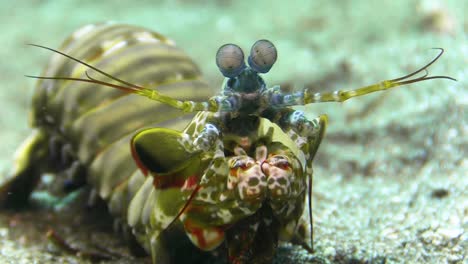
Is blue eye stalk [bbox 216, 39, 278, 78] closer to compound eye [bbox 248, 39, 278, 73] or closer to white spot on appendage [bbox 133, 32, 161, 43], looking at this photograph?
compound eye [bbox 248, 39, 278, 73]

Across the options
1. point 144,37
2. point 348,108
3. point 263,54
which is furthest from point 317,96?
point 348,108

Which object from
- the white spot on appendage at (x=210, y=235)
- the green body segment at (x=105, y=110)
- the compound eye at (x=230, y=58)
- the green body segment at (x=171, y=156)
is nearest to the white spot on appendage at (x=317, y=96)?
the green body segment at (x=171, y=156)

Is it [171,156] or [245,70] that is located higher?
[245,70]

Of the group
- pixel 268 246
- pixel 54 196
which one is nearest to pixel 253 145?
pixel 268 246

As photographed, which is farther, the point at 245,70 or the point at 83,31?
the point at 83,31

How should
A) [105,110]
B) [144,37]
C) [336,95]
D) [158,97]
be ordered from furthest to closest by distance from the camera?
[144,37]
[105,110]
[336,95]
[158,97]

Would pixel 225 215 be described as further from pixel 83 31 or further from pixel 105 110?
pixel 83 31

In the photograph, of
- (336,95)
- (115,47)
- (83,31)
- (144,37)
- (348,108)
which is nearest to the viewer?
(336,95)

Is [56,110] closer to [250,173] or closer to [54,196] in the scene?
[54,196]
